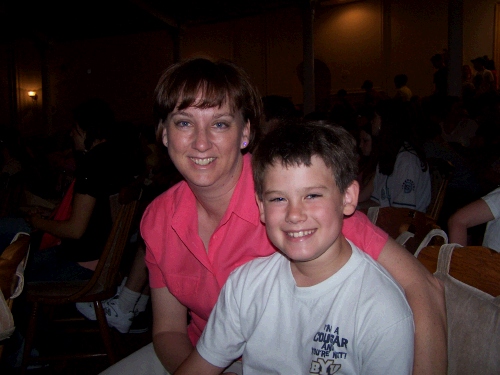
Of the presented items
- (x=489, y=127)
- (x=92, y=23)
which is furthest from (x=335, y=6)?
(x=489, y=127)

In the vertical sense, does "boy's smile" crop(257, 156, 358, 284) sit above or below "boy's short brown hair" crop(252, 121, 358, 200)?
below

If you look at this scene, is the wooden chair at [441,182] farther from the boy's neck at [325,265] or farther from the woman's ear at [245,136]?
the boy's neck at [325,265]

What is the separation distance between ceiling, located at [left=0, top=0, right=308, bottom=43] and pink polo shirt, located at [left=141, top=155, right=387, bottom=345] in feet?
34.8

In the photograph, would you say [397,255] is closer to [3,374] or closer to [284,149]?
[284,149]

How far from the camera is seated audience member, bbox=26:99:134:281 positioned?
106 inches

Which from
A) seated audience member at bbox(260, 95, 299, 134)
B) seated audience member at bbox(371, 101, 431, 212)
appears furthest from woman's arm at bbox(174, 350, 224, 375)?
seated audience member at bbox(371, 101, 431, 212)

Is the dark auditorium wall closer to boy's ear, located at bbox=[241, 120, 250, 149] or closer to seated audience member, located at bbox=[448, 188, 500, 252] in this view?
seated audience member, located at bbox=[448, 188, 500, 252]

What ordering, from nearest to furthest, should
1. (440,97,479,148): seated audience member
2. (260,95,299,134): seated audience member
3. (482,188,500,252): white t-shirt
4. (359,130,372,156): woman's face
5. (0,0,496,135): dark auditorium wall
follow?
1. (482,188,500,252): white t-shirt
2. (260,95,299,134): seated audience member
3. (359,130,372,156): woman's face
4. (440,97,479,148): seated audience member
5. (0,0,496,135): dark auditorium wall

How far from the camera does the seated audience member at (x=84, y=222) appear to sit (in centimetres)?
269

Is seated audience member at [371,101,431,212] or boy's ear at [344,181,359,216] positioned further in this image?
seated audience member at [371,101,431,212]

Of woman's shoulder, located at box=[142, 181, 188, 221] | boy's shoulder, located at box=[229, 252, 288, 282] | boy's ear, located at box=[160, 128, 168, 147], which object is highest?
boy's ear, located at box=[160, 128, 168, 147]

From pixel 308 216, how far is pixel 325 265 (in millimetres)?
139

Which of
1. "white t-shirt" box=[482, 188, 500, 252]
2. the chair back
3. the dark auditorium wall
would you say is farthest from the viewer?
the dark auditorium wall

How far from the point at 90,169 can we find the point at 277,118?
1.27 metres
